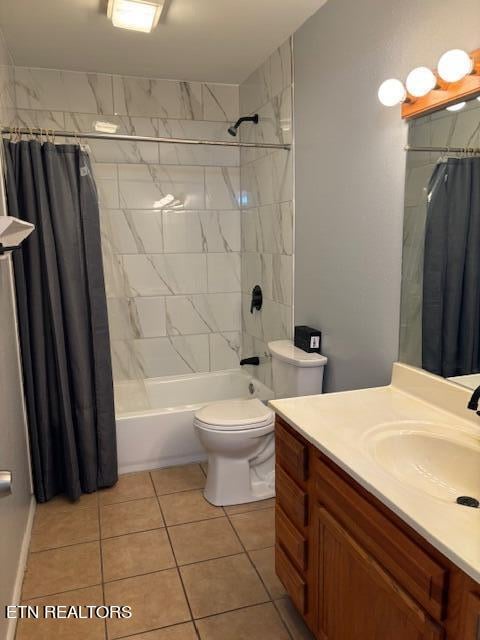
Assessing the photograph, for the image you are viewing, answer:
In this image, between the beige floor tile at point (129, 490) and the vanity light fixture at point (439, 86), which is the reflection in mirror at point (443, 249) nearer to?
the vanity light fixture at point (439, 86)

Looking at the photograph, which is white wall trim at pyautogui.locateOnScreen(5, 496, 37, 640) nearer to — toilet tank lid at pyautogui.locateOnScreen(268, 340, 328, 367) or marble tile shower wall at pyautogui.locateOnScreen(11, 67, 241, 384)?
A: marble tile shower wall at pyautogui.locateOnScreen(11, 67, 241, 384)

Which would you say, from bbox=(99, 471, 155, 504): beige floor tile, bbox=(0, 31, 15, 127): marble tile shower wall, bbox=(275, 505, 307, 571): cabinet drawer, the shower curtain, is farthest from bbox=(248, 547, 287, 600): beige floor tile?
bbox=(0, 31, 15, 127): marble tile shower wall

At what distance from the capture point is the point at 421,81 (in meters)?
1.54

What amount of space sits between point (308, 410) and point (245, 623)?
0.86m

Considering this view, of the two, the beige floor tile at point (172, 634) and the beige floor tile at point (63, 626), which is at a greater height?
the beige floor tile at point (172, 634)

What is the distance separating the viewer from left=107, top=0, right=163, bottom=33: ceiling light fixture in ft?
6.95

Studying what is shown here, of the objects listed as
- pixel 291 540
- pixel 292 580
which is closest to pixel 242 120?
pixel 291 540

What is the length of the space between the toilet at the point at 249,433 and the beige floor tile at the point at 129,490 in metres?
0.37

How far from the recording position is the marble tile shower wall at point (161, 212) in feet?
10.2

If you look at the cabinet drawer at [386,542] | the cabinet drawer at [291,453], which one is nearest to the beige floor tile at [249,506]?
the cabinet drawer at [291,453]

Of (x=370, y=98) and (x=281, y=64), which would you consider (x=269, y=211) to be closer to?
(x=281, y=64)

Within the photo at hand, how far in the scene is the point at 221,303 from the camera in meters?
3.61

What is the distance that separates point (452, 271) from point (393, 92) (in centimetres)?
68

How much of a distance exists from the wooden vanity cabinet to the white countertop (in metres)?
0.06
